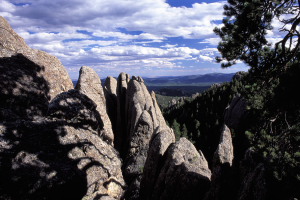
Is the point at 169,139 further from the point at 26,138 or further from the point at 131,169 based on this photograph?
the point at 26,138

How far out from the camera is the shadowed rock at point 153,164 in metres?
18.0

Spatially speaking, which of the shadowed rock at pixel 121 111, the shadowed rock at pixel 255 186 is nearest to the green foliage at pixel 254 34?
the shadowed rock at pixel 255 186

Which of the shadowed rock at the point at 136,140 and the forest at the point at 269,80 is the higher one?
the forest at the point at 269,80

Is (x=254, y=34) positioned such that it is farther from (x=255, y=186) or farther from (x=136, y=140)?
(x=136, y=140)

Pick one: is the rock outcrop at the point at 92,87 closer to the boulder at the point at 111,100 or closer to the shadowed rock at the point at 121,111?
the shadowed rock at the point at 121,111

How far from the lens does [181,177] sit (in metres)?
14.5

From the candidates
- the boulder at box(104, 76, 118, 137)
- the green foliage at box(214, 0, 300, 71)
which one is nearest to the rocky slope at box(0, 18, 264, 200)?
the green foliage at box(214, 0, 300, 71)

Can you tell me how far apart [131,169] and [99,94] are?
34.1ft

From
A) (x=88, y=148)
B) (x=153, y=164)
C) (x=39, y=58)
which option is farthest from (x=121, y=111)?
(x=88, y=148)

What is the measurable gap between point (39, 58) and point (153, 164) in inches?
550

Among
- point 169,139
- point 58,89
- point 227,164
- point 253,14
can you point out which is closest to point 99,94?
point 58,89

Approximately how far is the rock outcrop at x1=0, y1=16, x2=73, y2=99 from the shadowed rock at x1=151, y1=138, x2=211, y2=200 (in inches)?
445

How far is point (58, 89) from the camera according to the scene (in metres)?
18.4

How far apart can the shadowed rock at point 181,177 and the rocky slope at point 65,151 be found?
0.20 feet
